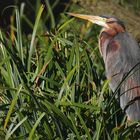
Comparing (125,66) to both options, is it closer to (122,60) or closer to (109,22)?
(122,60)

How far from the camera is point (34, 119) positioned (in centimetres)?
451

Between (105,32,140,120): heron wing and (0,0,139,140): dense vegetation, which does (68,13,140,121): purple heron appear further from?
(0,0,139,140): dense vegetation

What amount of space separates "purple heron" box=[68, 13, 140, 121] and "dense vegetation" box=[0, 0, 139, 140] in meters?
0.13

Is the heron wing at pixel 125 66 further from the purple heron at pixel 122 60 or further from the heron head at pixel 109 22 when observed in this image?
the heron head at pixel 109 22

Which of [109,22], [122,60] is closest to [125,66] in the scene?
[122,60]

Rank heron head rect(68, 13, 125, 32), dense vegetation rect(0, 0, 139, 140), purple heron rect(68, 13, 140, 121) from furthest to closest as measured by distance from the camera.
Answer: heron head rect(68, 13, 125, 32) < purple heron rect(68, 13, 140, 121) < dense vegetation rect(0, 0, 139, 140)

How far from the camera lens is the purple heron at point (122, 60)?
528 centimetres

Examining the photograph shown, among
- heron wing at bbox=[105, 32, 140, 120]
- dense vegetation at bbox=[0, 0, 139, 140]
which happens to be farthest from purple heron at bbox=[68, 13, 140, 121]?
dense vegetation at bbox=[0, 0, 139, 140]

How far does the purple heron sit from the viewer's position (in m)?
5.28

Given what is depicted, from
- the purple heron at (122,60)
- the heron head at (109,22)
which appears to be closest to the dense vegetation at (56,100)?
the purple heron at (122,60)

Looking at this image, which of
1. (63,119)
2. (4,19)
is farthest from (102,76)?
(4,19)

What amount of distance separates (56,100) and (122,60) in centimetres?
114

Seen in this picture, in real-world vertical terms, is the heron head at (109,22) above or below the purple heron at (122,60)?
above

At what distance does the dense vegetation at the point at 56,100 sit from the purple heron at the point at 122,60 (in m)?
0.13
